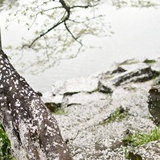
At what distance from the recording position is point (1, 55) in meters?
4.28

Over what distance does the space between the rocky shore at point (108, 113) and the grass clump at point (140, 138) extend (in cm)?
3

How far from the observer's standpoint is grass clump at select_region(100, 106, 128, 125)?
8.92 metres

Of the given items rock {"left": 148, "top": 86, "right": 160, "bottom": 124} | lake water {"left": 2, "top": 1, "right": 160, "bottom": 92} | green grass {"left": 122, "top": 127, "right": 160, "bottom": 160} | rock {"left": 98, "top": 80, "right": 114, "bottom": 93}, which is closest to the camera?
green grass {"left": 122, "top": 127, "right": 160, "bottom": 160}

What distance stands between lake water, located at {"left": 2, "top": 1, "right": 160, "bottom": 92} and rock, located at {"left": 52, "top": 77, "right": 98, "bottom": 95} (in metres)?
4.60

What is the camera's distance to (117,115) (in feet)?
29.9

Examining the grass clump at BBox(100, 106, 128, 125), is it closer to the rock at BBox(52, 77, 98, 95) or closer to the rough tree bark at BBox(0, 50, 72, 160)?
the rock at BBox(52, 77, 98, 95)

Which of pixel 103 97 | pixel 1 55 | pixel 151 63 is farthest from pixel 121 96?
pixel 1 55

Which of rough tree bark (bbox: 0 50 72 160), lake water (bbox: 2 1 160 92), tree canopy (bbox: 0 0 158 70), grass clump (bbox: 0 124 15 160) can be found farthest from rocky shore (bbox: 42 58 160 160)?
lake water (bbox: 2 1 160 92)

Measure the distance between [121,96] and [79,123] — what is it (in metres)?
2.18

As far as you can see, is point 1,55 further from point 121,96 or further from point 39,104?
point 121,96

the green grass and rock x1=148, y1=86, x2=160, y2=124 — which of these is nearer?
the green grass

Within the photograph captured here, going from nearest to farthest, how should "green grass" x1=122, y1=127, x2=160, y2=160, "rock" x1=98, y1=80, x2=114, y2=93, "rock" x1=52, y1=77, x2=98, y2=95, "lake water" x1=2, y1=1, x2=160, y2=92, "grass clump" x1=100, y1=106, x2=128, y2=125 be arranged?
1. "green grass" x1=122, y1=127, x2=160, y2=160
2. "grass clump" x1=100, y1=106, x2=128, y2=125
3. "rock" x1=98, y1=80, x2=114, y2=93
4. "rock" x1=52, y1=77, x2=98, y2=95
5. "lake water" x1=2, y1=1, x2=160, y2=92

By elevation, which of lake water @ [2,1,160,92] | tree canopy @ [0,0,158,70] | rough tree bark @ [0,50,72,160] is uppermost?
tree canopy @ [0,0,158,70]

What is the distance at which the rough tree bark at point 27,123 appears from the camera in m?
3.47
